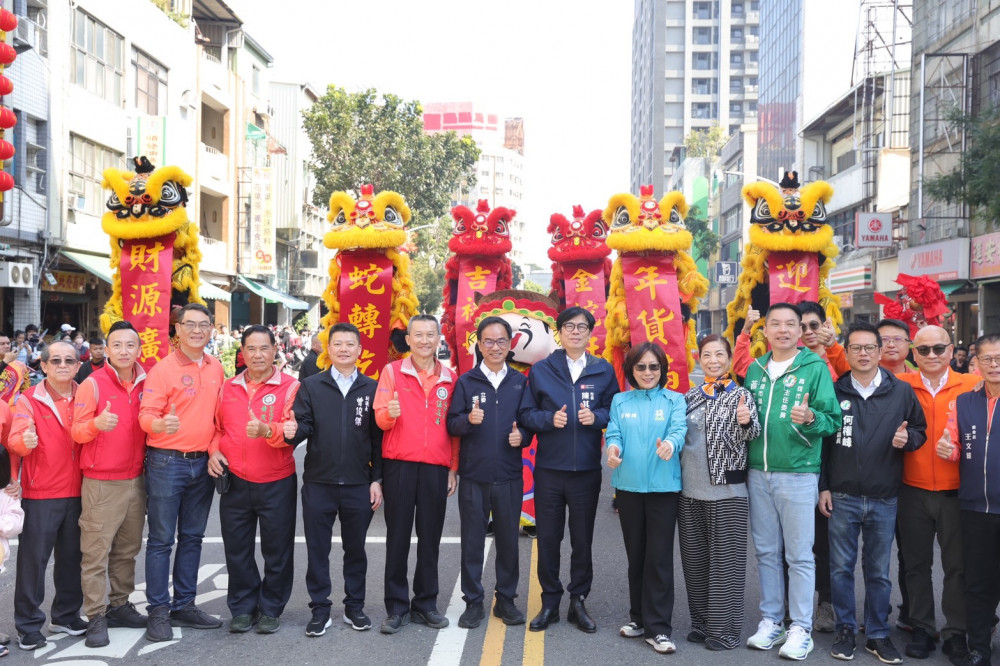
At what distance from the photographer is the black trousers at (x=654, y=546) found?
475cm

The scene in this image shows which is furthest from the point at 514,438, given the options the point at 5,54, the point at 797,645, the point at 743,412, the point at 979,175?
the point at 979,175

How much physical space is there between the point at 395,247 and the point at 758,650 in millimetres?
5158

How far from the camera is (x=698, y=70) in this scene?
77.1 meters

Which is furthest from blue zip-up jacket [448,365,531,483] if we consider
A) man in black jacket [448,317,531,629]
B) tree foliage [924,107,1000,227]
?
tree foliage [924,107,1000,227]

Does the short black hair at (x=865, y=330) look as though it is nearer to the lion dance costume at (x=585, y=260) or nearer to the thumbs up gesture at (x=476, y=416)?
the thumbs up gesture at (x=476, y=416)

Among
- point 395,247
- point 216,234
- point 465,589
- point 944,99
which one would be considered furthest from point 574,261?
point 216,234

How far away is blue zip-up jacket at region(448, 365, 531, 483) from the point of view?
508 cm

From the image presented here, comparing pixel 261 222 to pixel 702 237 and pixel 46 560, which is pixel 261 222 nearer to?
pixel 46 560

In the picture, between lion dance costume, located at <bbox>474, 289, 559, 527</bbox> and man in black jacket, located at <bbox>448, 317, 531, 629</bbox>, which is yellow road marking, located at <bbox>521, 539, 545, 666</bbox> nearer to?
man in black jacket, located at <bbox>448, 317, 531, 629</bbox>

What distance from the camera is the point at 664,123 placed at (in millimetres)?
77750

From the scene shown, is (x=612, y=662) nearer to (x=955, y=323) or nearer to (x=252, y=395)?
(x=252, y=395)

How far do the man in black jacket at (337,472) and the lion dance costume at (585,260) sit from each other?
16.1 ft

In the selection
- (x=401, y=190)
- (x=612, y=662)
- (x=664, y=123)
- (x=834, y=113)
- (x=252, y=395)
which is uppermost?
(x=664, y=123)

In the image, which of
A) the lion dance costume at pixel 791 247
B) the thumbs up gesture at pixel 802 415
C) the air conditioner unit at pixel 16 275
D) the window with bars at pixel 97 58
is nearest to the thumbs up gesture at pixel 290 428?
the thumbs up gesture at pixel 802 415
